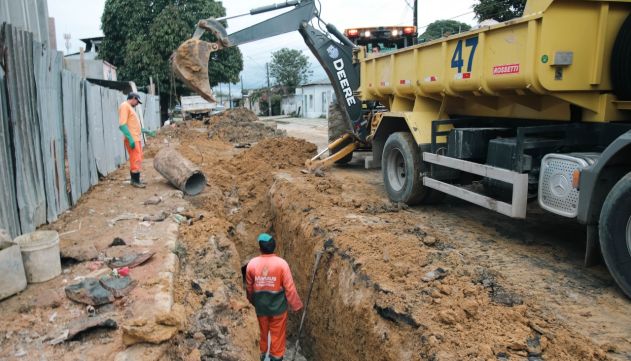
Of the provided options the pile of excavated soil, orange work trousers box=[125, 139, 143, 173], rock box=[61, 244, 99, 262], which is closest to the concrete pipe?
the pile of excavated soil

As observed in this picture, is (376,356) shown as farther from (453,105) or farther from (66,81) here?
(66,81)

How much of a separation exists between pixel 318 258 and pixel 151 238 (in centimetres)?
206

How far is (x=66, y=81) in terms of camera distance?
737 centimetres

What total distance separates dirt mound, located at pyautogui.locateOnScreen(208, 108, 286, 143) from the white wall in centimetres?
1997

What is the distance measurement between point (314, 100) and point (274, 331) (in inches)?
1665

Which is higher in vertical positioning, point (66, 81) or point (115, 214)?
point (66, 81)

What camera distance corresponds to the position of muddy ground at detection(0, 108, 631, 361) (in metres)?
3.59

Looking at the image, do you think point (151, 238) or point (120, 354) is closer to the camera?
point (120, 354)

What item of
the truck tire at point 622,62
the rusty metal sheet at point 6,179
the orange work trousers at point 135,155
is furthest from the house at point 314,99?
the truck tire at point 622,62

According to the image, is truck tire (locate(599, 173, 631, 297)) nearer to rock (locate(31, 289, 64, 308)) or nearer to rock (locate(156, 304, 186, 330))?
rock (locate(156, 304, 186, 330))

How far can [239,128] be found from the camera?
2088 cm

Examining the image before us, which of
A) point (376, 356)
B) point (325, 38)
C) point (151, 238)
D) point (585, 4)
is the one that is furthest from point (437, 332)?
point (325, 38)

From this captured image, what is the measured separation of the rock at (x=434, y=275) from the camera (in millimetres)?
4527

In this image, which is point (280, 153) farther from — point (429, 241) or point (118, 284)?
point (118, 284)
